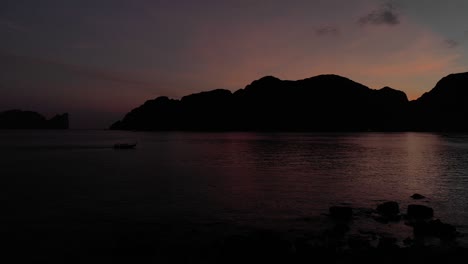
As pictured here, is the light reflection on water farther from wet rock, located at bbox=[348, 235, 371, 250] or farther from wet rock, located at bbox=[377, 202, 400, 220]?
wet rock, located at bbox=[348, 235, 371, 250]

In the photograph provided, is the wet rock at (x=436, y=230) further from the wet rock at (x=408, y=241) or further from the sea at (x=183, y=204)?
the wet rock at (x=408, y=241)

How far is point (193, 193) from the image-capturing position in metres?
38.8

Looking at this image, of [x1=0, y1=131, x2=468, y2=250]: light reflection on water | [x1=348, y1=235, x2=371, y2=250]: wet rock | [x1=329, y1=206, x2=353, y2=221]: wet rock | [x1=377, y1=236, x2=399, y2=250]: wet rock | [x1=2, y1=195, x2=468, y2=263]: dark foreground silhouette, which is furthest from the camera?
[x1=0, y1=131, x2=468, y2=250]: light reflection on water

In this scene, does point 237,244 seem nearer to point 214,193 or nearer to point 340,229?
point 340,229

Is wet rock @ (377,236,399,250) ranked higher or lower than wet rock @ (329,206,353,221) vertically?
higher

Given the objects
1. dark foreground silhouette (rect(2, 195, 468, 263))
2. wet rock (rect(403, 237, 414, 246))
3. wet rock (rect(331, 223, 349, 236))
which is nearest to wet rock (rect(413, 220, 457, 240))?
dark foreground silhouette (rect(2, 195, 468, 263))

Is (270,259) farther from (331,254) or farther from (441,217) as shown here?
(441,217)

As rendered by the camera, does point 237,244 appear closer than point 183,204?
Yes

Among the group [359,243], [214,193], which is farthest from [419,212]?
[214,193]

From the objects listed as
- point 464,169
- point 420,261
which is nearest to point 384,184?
point 464,169

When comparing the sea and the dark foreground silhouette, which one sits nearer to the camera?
the dark foreground silhouette

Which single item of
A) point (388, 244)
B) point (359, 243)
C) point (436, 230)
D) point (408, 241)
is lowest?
point (408, 241)

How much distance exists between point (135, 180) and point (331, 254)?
3525 cm

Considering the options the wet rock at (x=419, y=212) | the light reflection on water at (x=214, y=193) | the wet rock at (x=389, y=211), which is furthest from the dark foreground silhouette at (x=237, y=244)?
the light reflection on water at (x=214, y=193)
